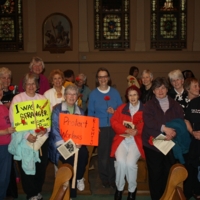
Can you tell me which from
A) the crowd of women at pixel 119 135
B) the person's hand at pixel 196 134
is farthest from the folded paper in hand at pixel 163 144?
the person's hand at pixel 196 134

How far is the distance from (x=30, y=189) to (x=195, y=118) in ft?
7.36

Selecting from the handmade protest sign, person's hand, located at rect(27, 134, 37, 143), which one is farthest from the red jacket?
person's hand, located at rect(27, 134, 37, 143)

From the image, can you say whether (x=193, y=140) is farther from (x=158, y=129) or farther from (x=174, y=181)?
(x=174, y=181)

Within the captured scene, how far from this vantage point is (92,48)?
1196 centimetres

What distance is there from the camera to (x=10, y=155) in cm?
425

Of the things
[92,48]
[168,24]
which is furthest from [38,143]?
[168,24]

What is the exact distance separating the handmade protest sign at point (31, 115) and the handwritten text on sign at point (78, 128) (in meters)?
0.20

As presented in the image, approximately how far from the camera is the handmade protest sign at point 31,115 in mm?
4059

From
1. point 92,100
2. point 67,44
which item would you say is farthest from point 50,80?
point 67,44

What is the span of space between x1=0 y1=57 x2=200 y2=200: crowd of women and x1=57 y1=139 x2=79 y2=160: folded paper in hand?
0.09m

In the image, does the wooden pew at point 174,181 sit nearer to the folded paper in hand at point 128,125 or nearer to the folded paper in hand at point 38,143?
the folded paper in hand at point 128,125

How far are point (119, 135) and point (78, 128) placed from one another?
2.02 feet

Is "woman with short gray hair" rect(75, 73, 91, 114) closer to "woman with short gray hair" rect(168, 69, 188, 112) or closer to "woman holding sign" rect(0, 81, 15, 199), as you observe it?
"woman with short gray hair" rect(168, 69, 188, 112)

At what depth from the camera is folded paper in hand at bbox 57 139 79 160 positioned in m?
4.22
